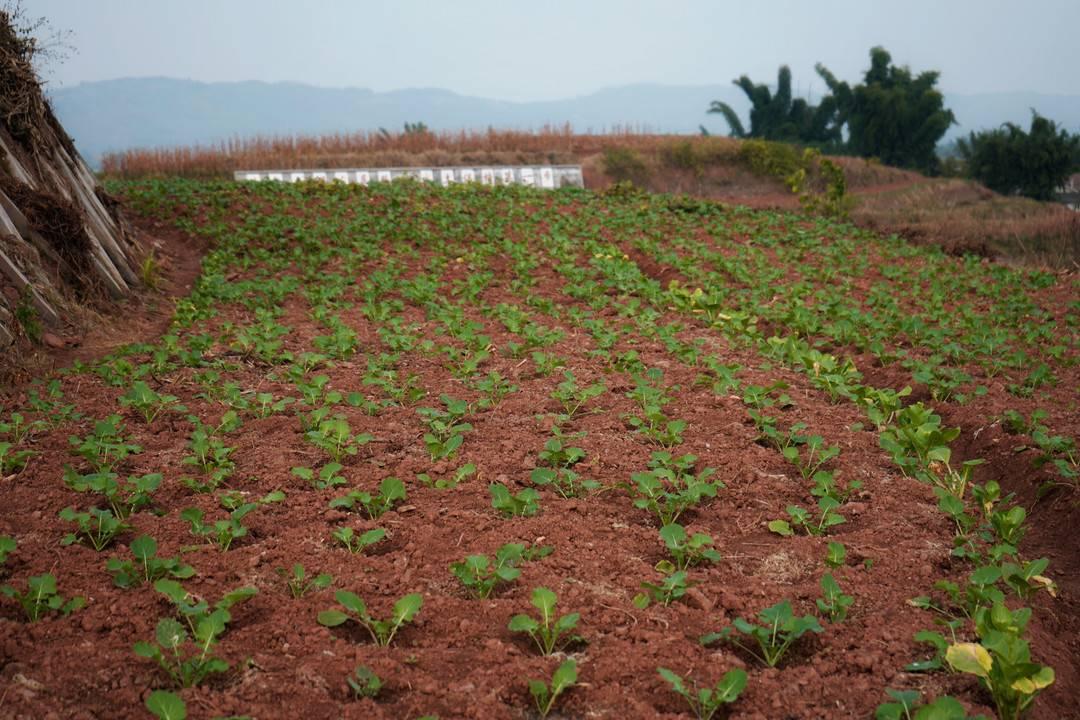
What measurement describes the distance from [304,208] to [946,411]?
32.7 feet

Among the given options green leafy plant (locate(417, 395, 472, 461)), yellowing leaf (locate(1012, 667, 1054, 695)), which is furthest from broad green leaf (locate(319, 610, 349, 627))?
yellowing leaf (locate(1012, 667, 1054, 695))

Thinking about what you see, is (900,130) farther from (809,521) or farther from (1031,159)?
(809,521)

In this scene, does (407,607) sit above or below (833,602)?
above

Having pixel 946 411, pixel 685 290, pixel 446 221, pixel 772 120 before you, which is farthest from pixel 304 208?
pixel 772 120

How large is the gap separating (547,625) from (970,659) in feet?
3.94

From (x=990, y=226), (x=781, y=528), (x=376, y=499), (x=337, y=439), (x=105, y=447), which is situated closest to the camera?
(x=781, y=528)

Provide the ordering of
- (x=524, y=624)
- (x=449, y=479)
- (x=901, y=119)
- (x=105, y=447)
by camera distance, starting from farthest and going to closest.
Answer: (x=901, y=119) < (x=105, y=447) < (x=449, y=479) < (x=524, y=624)

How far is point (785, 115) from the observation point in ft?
141

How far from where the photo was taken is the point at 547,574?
120 inches

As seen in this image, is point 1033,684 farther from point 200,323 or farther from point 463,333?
point 200,323

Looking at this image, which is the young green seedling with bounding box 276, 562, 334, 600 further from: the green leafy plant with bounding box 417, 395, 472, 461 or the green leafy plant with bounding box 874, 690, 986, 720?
the green leafy plant with bounding box 874, 690, 986, 720

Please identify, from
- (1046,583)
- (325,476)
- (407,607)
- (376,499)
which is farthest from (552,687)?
(1046,583)

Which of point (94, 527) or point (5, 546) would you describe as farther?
point (94, 527)

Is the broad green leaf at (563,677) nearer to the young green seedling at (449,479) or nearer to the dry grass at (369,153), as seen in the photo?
the young green seedling at (449,479)
